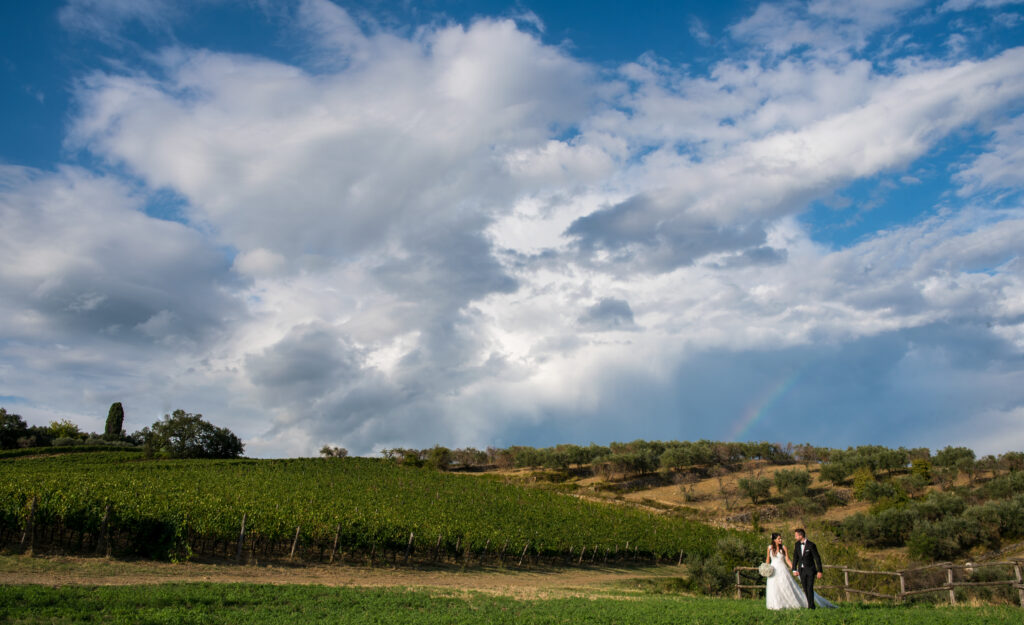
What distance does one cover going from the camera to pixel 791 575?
1611cm

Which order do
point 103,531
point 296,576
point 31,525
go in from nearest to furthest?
1. point 31,525
2. point 103,531
3. point 296,576

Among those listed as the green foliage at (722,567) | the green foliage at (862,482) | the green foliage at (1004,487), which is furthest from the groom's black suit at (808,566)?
the green foliage at (862,482)

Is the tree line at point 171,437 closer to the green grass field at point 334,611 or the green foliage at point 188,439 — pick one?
the green foliage at point 188,439

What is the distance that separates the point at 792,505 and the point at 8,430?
380ft

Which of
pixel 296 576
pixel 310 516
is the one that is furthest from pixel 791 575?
pixel 310 516

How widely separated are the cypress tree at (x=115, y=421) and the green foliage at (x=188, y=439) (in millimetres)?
39971

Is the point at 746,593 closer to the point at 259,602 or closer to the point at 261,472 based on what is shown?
the point at 259,602

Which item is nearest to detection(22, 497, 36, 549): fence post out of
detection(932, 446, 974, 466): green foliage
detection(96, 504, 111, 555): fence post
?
detection(96, 504, 111, 555): fence post

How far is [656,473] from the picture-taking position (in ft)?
338

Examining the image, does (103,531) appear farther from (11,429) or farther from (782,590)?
(11,429)

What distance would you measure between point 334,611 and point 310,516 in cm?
2118

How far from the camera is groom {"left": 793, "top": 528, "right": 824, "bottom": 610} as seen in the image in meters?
15.6

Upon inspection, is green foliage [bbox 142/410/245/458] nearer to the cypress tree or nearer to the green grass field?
the cypress tree

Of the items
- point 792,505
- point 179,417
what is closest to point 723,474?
point 792,505
